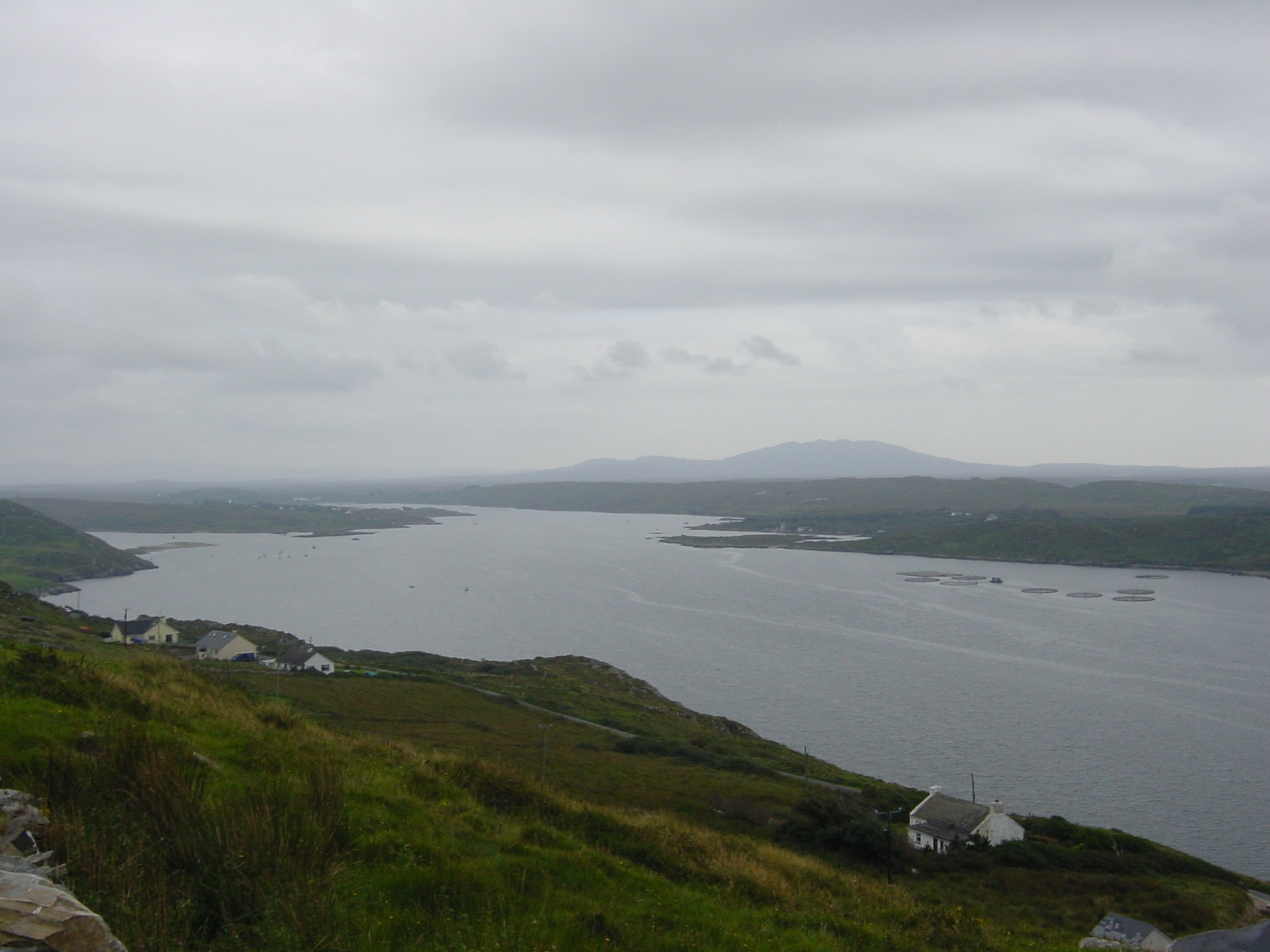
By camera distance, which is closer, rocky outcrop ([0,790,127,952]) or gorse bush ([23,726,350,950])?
rocky outcrop ([0,790,127,952])

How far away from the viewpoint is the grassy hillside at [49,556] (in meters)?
88.1

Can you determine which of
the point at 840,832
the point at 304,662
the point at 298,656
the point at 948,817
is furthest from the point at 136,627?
the point at 948,817

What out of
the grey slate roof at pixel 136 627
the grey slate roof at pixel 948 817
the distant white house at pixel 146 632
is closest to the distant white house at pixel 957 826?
the grey slate roof at pixel 948 817

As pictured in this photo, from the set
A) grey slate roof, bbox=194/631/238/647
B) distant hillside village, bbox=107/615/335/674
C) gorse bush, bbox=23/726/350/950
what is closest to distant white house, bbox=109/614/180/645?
distant hillside village, bbox=107/615/335/674

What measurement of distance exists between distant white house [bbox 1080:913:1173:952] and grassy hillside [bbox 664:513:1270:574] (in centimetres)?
9515

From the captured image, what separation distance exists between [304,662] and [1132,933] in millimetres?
37642

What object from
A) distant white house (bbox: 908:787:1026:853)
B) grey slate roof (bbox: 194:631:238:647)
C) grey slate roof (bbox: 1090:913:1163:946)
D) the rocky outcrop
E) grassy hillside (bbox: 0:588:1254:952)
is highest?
the rocky outcrop

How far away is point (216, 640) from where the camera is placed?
4397 centimetres

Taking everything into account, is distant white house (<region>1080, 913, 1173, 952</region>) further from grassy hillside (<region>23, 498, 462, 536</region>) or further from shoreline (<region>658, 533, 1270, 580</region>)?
grassy hillside (<region>23, 498, 462, 536</region>)

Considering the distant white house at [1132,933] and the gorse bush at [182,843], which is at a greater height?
the gorse bush at [182,843]

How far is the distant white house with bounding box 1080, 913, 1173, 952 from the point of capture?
15.4 meters

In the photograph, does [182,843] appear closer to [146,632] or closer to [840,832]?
[840,832]

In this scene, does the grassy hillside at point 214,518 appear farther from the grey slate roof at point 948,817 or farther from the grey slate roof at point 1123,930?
the grey slate roof at point 1123,930

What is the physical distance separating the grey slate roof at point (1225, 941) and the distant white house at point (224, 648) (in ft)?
131
